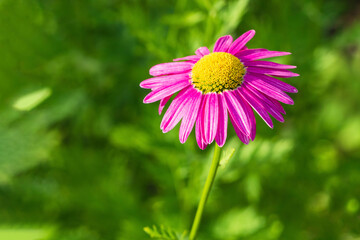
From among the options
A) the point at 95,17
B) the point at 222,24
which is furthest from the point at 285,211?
the point at 95,17

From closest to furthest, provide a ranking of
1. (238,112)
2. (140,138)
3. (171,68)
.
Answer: (238,112) < (171,68) < (140,138)

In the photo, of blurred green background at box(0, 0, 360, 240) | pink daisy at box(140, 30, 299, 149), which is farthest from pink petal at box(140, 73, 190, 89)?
blurred green background at box(0, 0, 360, 240)

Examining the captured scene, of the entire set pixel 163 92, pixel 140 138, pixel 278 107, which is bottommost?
pixel 278 107

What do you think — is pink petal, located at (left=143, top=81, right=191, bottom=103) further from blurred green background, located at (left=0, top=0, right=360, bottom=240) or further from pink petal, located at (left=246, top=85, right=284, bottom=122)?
blurred green background, located at (left=0, top=0, right=360, bottom=240)

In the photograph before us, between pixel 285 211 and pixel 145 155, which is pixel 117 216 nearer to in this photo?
pixel 145 155

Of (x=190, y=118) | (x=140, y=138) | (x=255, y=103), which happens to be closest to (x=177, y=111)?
(x=190, y=118)

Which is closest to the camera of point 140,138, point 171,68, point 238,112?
point 238,112

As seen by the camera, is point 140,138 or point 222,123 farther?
point 140,138

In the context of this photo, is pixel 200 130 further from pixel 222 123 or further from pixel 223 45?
pixel 223 45
